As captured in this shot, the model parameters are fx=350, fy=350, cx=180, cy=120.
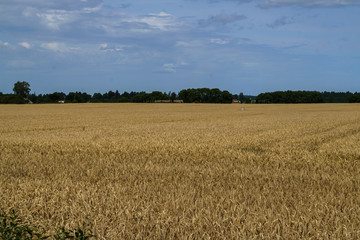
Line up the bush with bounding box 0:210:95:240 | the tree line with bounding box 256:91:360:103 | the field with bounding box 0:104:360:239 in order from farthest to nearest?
the tree line with bounding box 256:91:360:103
the field with bounding box 0:104:360:239
the bush with bounding box 0:210:95:240

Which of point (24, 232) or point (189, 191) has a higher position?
point (189, 191)

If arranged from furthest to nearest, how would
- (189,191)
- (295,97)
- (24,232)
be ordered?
(295,97)
(189,191)
(24,232)

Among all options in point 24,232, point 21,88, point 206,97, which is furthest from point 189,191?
point 21,88

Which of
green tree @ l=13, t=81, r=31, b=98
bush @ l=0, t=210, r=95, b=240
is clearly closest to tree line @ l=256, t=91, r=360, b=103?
green tree @ l=13, t=81, r=31, b=98

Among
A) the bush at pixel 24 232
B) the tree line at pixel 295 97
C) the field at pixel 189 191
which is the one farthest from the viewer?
the tree line at pixel 295 97

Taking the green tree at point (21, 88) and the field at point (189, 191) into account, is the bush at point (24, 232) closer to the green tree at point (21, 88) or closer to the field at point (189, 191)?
the field at point (189, 191)

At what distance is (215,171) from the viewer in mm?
7406

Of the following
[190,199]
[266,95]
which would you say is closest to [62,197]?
Answer: [190,199]

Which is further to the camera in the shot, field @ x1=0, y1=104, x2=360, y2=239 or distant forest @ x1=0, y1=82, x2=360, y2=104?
distant forest @ x1=0, y1=82, x2=360, y2=104

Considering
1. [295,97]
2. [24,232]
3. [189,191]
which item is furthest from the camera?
[295,97]

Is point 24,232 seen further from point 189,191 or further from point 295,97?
point 295,97

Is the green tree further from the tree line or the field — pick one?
the field

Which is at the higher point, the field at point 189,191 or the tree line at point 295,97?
the tree line at point 295,97

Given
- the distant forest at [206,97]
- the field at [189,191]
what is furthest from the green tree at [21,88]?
the field at [189,191]
